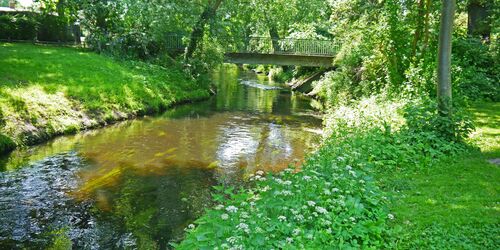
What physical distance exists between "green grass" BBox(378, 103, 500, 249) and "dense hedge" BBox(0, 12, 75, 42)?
78.7 ft

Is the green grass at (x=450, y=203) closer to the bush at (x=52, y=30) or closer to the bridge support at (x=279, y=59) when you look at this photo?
the bridge support at (x=279, y=59)

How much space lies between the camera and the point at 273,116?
23.1 metres

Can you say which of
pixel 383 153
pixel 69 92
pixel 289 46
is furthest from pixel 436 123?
pixel 289 46

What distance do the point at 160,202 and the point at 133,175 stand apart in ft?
7.35

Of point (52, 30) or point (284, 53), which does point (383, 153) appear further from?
point (52, 30)

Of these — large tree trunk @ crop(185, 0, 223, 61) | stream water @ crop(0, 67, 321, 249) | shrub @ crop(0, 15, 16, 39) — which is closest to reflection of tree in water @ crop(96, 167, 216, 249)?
stream water @ crop(0, 67, 321, 249)

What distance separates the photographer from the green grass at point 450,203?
19.6 ft

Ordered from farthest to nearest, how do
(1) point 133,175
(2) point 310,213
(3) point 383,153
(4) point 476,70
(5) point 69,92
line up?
1. (4) point 476,70
2. (5) point 69,92
3. (1) point 133,175
4. (3) point 383,153
5. (2) point 310,213

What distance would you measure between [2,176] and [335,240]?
9.27 m

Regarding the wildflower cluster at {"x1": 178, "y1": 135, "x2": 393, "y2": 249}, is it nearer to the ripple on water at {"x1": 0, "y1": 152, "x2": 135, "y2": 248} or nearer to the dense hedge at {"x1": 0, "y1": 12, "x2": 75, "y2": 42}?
the ripple on water at {"x1": 0, "y1": 152, "x2": 135, "y2": 248}

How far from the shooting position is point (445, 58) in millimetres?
10672

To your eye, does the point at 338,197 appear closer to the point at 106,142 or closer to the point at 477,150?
the point at 477,150

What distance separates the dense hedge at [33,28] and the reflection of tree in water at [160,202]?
61.5 ft

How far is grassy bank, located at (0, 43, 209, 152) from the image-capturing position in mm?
14703
